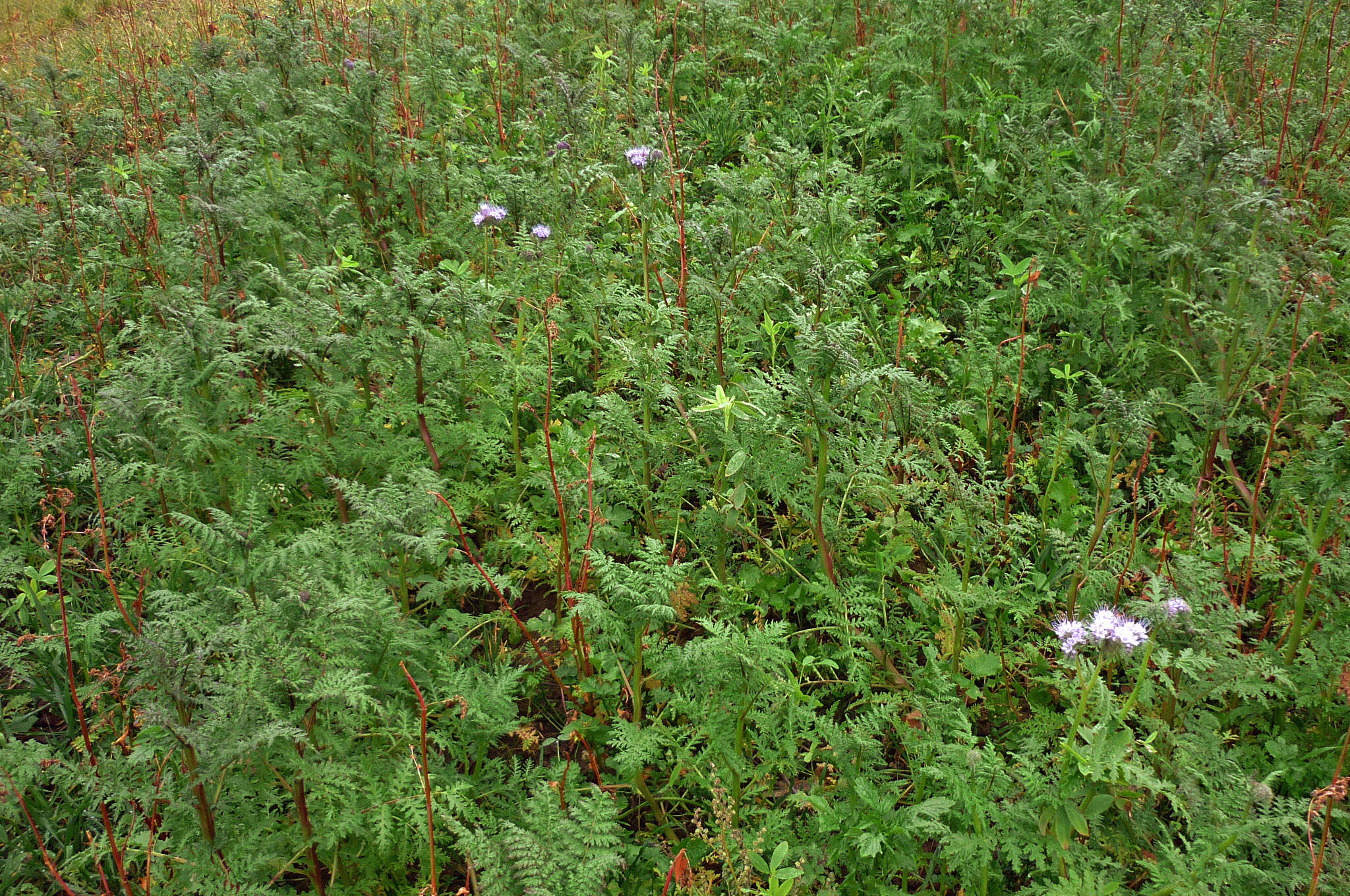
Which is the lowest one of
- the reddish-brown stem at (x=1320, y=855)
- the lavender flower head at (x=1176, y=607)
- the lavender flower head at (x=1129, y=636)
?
the reddish-brown stem at (x=1320, y=855)

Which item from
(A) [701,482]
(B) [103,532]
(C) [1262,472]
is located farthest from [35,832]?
(C) [1262,472]

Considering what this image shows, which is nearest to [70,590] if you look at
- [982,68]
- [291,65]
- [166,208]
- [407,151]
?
[166,208]

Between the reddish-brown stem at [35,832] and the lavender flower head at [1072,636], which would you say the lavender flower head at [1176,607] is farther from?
the reddish-brown stem at [35,832]

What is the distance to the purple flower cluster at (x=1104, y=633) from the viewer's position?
1985 millimetres

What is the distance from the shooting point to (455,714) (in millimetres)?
2371

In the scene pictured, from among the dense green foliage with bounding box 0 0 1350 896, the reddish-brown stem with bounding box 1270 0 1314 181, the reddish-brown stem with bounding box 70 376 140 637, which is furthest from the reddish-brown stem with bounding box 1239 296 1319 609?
the reddish-brown stem with bounding box 70 376 140 637

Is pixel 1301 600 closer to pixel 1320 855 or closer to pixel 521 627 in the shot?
pixel 1320 855

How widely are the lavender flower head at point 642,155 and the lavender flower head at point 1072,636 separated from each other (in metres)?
3.03

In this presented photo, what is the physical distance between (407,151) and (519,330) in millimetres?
2017

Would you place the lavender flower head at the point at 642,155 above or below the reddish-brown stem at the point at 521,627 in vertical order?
above

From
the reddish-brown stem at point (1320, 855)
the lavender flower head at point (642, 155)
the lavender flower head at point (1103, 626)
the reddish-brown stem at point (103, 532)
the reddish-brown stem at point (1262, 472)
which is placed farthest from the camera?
the lavender flower head at point (642, 155)

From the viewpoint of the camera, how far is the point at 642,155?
4.25 meters

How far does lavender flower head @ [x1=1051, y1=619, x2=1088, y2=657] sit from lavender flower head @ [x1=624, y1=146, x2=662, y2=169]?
303cm

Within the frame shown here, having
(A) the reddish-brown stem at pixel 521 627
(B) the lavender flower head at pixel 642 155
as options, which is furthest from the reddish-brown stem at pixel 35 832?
(B) the lavender flower head at pixel 642 155
